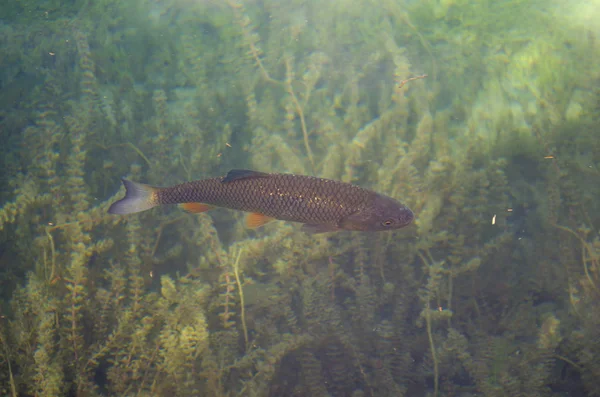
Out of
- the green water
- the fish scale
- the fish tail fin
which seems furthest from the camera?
the green water

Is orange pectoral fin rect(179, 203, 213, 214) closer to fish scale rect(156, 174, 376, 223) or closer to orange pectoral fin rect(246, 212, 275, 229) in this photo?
fish scale rect(156, 174, 376, 223)

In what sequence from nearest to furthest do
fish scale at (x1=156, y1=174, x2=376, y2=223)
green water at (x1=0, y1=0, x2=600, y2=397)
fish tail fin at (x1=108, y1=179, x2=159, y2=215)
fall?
fish scale at (x1=156, y1=174, x2=376, y2=223) < fish tail fin at (x1=108, y1=179, x2=159, y2=215) < green water at (x1=0, y1=0, x2=600, y2=397)

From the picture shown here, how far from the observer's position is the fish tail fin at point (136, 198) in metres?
2.75

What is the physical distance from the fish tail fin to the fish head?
5.10ft

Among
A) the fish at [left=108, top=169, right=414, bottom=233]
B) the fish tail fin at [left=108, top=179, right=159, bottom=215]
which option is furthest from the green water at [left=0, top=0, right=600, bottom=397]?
the fish at [left=108, top=169, right=414, bottom=233]

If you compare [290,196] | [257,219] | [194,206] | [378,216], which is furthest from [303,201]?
[194,206]

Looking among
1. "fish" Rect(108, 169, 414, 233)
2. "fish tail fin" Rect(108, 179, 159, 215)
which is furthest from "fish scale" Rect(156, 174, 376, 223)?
"fish tail fin" Rect(108, 179, 159, 215)

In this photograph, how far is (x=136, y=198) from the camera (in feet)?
9.17

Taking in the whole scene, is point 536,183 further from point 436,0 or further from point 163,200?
point 163,200

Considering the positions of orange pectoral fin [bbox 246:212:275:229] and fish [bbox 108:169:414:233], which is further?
orange pectoral fin [bbox 246:212:275:229]

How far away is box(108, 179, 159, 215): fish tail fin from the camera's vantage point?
275cm

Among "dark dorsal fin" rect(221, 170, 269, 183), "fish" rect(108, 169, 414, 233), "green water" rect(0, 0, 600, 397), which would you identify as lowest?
"green water" rect(0, 0, 600, 397)

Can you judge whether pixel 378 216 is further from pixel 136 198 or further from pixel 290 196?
pixel 136 198

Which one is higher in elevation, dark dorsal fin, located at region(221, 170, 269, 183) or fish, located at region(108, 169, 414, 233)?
dark dorsal fin, located at region(221, 170, 269, 183)
